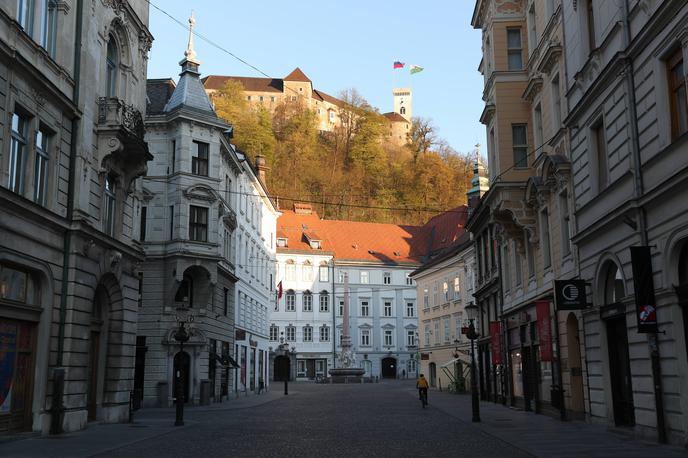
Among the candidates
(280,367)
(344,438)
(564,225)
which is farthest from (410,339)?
(344,438)

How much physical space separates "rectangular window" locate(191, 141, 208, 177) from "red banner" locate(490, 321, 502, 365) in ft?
50.6

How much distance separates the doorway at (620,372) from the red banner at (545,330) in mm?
4478

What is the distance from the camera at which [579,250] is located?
19.9 meters

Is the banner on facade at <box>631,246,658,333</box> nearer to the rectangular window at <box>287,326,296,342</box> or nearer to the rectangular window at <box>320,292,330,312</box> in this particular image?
the rectangular window at <box>287,326,296,342</box>

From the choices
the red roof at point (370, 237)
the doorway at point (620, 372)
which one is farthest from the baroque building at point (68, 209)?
the red roof at point (370, 237)

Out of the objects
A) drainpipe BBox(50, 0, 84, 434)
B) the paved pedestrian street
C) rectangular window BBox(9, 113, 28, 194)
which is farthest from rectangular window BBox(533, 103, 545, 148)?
rectangular window BBox(9, 113, 28, 194)

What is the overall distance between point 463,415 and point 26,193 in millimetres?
16162

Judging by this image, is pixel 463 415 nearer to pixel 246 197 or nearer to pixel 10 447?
pixel 10 447

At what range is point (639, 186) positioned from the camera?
15.1 meters

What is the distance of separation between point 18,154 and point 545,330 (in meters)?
15.6

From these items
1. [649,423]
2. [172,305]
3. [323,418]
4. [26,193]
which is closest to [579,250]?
[649,423]

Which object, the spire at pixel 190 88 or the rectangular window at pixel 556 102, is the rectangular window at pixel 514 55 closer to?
the rectangular window at pixel 556 102

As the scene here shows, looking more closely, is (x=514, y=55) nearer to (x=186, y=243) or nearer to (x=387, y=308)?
(x=186, y=243)

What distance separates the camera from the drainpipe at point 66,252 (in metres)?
17.5
